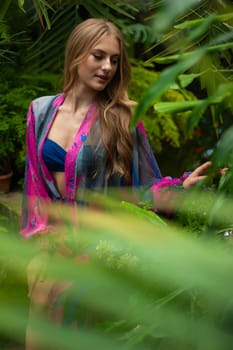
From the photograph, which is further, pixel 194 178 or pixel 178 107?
pixel 194 178

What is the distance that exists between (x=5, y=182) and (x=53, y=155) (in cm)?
165

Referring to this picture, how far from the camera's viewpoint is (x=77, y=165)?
74.6 inches

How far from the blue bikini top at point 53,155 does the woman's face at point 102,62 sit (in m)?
0.21

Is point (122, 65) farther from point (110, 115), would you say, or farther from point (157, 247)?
point (157, 247)

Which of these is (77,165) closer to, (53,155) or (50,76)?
(53,155)

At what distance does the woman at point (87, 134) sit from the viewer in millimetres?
1902

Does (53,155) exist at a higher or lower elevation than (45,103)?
lower

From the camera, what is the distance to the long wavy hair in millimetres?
1900

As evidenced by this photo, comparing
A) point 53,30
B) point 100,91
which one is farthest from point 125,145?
point 53,30

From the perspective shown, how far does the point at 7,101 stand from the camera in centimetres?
341

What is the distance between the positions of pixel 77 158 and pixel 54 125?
16 centimetres

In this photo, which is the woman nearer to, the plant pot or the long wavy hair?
the long wavy hair

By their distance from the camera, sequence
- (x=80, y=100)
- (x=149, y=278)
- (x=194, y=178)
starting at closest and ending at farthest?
1. (x=149, y=278)
2. (x=194, y=178)
3. (x=80, y=100)

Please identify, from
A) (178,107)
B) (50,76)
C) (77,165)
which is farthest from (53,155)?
(178,107)
